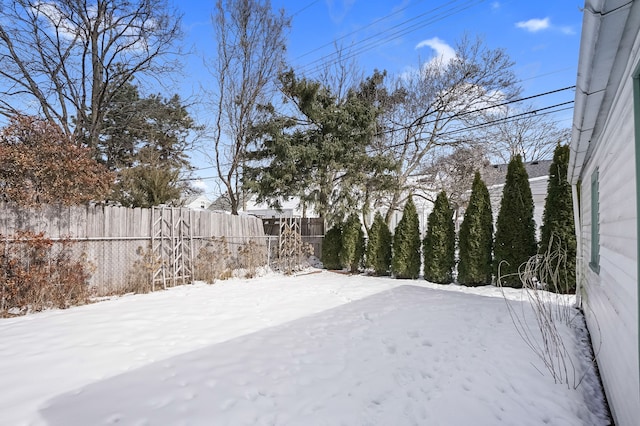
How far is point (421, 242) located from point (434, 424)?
6.80 metres

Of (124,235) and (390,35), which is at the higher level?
(390,35)

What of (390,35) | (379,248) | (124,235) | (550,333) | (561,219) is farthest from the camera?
(390,35)

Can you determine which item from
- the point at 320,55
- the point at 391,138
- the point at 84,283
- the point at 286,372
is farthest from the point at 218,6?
the point at 286,372

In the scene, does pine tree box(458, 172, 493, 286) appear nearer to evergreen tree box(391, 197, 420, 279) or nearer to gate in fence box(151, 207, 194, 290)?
evergreen tree box(391, 197, 420, 279)

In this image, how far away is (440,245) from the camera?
26.9 feet

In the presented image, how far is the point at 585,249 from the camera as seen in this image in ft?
15.1

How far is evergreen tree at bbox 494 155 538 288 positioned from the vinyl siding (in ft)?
15.3

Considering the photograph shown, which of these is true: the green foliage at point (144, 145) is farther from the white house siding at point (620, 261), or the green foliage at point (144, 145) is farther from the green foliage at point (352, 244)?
the white house siding at point (620, 261)

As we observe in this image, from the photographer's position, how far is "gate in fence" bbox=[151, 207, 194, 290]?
7171 millimetres

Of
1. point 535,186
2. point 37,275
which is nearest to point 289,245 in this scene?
point 37,275

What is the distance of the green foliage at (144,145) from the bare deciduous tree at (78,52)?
0.80m

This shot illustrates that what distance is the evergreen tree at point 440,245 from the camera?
8141 mm

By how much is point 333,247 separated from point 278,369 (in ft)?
24.5

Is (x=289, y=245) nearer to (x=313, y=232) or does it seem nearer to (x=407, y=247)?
(x=313, y=232)
